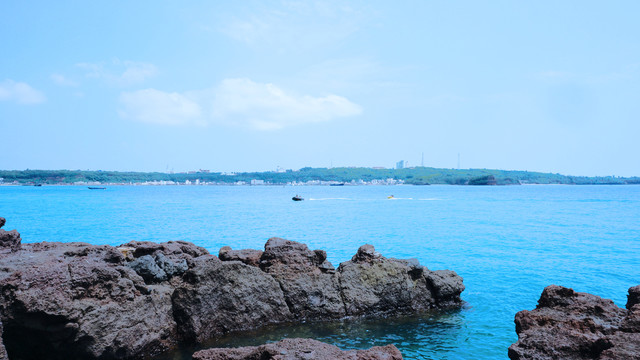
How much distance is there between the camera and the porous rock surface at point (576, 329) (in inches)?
206

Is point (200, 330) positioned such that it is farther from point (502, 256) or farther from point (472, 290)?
point (502, 256)

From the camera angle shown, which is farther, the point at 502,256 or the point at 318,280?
the point at 502,256

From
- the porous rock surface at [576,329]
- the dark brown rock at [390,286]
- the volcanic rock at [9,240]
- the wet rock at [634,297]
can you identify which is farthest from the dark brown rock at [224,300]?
the wet rock at [634,297]

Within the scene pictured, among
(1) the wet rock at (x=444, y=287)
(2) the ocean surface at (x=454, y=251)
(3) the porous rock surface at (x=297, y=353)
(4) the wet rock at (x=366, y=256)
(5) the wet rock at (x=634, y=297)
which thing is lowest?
(2) the ocean surface at (x=454, y=251)

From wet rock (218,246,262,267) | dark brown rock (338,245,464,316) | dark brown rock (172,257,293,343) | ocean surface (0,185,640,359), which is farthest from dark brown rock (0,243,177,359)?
dark brown rock (338,245,464,316)

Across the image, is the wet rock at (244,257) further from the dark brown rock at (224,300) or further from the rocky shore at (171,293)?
the dark brown rock at (224,300)

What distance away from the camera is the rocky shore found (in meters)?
7.46

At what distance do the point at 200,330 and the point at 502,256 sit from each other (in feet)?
67.8

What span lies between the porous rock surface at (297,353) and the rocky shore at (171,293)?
0.19 metres

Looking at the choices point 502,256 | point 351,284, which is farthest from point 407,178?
point 351,284

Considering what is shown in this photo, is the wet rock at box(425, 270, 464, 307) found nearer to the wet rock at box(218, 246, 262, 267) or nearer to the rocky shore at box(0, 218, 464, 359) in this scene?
the rocky shore at box(0, 218, 464, 359)

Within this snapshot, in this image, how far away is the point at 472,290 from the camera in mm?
16234

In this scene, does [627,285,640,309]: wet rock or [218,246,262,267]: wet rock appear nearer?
[627,285,640,309]: wet rock

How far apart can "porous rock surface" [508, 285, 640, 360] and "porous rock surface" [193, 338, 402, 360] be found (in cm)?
183
